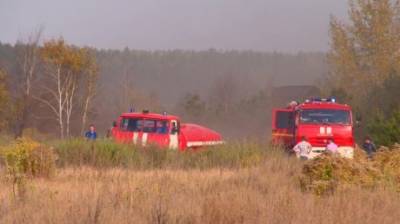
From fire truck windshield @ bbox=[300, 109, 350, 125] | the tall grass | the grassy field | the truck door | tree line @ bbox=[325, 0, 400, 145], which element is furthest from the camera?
tree line @ bbox=[325, 0, 400, 145]

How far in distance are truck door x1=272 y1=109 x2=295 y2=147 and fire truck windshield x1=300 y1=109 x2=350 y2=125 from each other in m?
0.97

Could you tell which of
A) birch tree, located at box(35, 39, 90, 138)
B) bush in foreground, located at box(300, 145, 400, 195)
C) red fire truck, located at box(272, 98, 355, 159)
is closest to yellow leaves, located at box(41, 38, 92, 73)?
birch tree, located at box(35, 39, 90, 138)

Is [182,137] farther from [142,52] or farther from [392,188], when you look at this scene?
[142,52]

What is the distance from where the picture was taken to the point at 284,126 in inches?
1137

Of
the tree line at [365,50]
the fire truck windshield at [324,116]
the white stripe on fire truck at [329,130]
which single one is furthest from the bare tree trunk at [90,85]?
the white stripe on fire truck at [329,130]

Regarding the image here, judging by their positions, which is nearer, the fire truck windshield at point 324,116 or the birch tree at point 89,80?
the fire truck windshield at point 324,116

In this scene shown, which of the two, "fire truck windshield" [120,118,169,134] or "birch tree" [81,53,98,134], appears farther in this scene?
"birch tree" [81,53,98,134]

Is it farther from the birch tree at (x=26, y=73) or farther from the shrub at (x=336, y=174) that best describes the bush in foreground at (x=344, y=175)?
the birch tree at (x=26, y=73)

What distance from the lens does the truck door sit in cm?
2771

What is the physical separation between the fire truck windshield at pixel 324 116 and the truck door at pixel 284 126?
0.97 metres

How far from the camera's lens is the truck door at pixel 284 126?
27712 mm

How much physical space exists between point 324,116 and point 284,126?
2532 millimetres

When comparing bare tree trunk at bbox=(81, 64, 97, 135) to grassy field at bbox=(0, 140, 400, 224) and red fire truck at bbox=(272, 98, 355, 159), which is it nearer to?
red fire truck at bbox=(272, 98, 355, 159)

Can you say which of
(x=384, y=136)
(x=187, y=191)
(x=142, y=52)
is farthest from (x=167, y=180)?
(x=142, y=52)
